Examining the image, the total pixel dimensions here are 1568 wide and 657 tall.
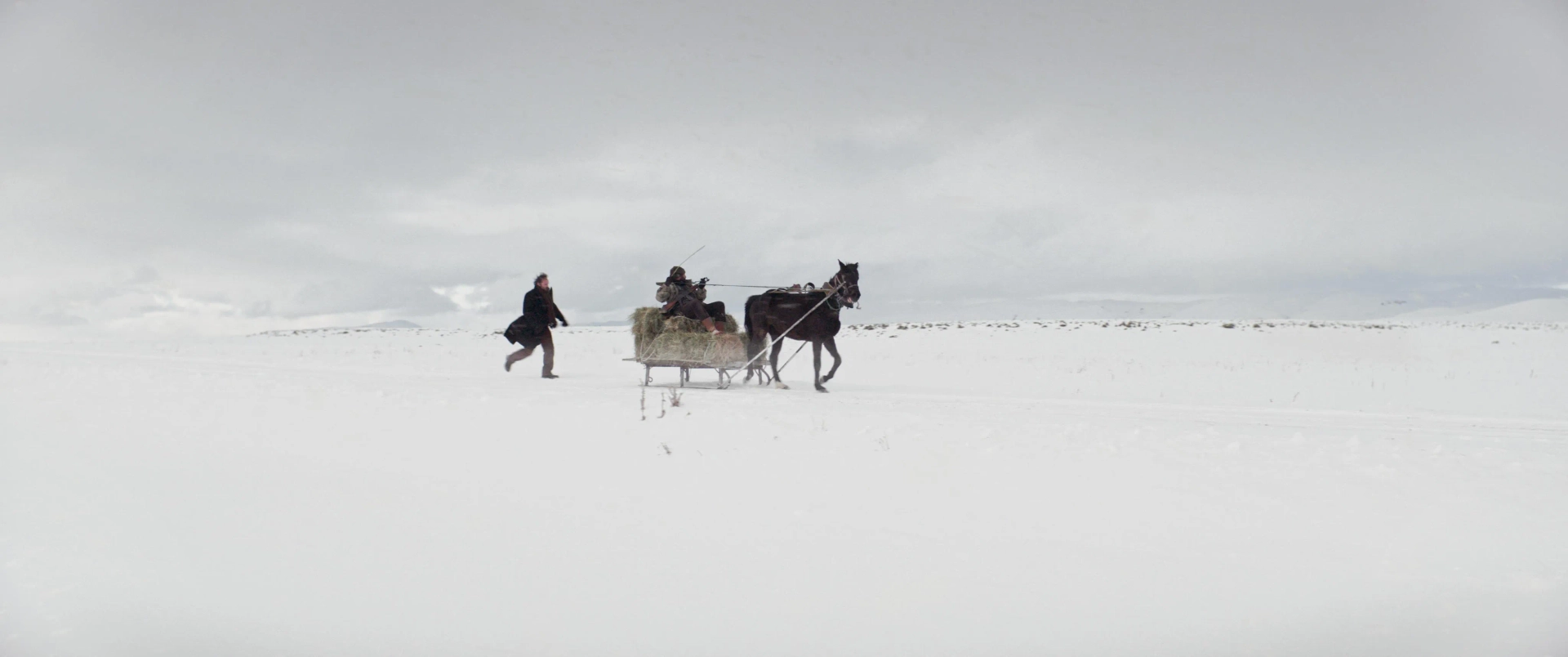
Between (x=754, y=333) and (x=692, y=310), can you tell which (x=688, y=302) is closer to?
(x=692, y=310)

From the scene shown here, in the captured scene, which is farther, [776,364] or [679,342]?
[776,364]

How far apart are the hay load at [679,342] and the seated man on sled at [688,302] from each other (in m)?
0.14

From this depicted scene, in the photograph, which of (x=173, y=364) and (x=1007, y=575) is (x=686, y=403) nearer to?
(x=1007, y=575)

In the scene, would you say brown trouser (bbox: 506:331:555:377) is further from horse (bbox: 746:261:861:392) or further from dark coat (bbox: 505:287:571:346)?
horse (bbox: 746:261:861:392)

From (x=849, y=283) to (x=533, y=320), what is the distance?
19.4ft

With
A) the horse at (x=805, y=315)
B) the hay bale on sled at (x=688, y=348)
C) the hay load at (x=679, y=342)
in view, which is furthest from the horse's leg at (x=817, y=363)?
the hay bale on sled at (x=688, y=348)

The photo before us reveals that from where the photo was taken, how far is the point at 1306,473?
5.77 m

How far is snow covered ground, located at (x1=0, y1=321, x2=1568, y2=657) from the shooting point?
12.1ft

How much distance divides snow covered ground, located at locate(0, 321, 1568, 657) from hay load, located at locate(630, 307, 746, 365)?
315cm

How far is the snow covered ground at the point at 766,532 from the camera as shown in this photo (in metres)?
3.70

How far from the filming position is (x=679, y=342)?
41.5 feet

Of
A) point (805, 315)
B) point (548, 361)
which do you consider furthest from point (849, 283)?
point (548, 361)

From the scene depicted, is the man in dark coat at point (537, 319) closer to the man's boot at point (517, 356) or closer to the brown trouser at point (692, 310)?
the man's boot at point (517, 356)

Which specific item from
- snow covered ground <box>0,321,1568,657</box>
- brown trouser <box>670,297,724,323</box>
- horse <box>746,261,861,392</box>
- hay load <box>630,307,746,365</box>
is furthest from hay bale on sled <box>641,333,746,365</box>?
snow covered ground <box>0,321,1568,657</box>
